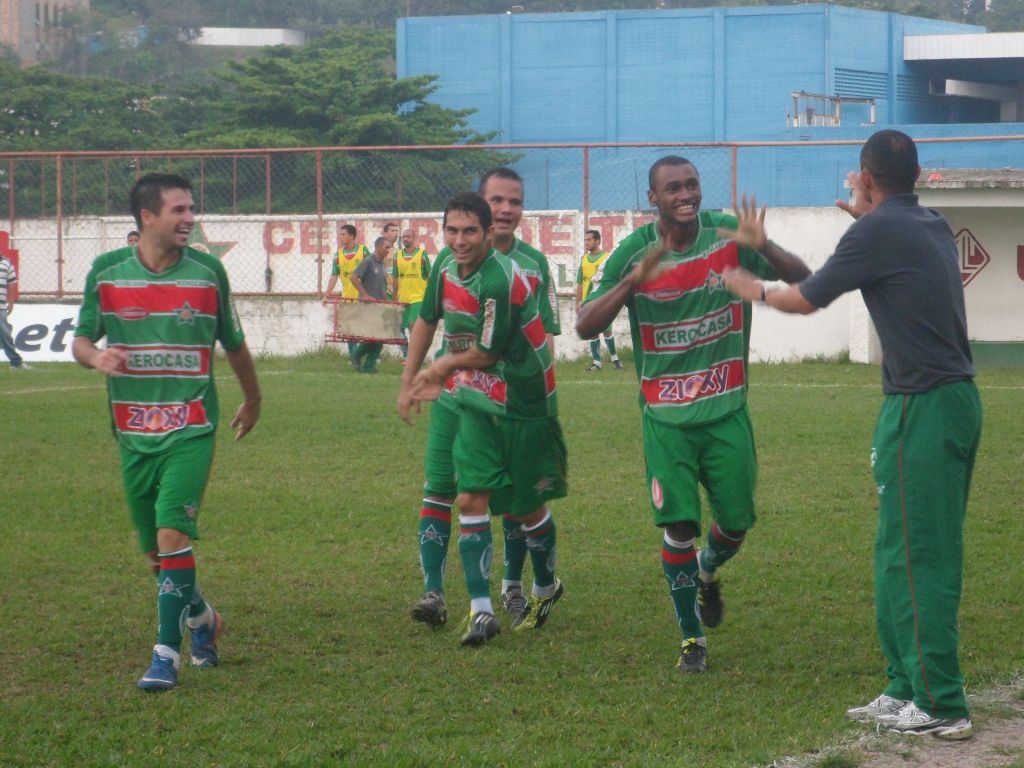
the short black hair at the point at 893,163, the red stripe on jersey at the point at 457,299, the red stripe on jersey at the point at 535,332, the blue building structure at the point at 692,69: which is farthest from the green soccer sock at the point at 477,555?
the blue building structure at the point at 692,69

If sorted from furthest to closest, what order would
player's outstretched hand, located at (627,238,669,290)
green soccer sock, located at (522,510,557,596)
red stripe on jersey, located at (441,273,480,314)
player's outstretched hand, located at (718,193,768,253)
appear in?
green soccer sock, located at (522,510,557,596) < red stripe on jersey, located at (441,273,480,314) < player's outstretched hand, located at (627,238,669,290) < player's outstretched hand, located at (718,193,768,253)

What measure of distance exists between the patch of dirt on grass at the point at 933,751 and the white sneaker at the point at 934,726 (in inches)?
0.9

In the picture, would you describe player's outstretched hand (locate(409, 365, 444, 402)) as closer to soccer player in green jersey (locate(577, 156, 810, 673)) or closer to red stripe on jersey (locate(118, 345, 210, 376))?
soccer player in green jersey (locate(577, 156, 810, 673))

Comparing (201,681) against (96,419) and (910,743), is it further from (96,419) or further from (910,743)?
(96,419)

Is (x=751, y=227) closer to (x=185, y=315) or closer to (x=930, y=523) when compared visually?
(x=930, y=523)

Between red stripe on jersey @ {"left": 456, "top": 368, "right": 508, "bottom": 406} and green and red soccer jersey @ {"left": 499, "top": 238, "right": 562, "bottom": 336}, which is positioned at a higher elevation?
green and red soccer jersey @ {"left": 499, "top": 238, "right": 562, "bottom": 336}

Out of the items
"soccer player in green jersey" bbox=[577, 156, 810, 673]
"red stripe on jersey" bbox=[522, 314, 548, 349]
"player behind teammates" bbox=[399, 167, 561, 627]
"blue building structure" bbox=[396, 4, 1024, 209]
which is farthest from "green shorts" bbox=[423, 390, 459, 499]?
"blue building structure" bbox=[396, 4, 1024, 209]

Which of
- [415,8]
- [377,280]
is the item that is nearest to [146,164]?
[377,280]

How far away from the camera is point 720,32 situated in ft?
170

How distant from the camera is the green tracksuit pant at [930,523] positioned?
17.2 feet

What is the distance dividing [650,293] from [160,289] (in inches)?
84.6

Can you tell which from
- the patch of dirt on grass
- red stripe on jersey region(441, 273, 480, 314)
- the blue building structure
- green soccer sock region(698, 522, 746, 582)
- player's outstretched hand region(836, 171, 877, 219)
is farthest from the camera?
the blue building structure

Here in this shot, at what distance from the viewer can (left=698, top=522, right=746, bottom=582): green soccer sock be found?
264 inches

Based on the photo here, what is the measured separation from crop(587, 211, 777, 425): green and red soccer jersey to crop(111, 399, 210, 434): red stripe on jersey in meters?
1.81
